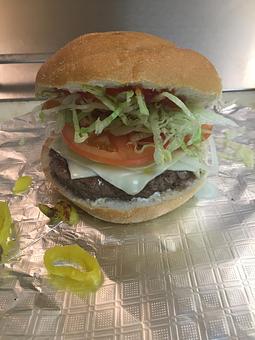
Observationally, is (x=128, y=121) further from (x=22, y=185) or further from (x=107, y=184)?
(x=22, y=185)

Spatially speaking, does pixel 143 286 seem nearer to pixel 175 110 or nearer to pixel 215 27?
pixel 175 110

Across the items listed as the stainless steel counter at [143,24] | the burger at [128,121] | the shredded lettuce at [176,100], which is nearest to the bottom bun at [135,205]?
the burger at [128,121]

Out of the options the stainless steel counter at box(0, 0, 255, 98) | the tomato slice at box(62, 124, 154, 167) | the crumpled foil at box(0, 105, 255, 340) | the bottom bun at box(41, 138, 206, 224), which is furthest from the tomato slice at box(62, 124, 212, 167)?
the stainless steel counter at box(0, 0, 255, 98)

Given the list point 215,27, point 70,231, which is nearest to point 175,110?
point 70,231

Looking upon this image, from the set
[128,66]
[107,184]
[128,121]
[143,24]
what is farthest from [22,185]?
[143,24]

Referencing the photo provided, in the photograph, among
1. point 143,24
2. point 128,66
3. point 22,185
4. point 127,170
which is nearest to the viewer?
point 128,66

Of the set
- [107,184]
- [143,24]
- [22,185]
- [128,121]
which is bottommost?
[143,24]
